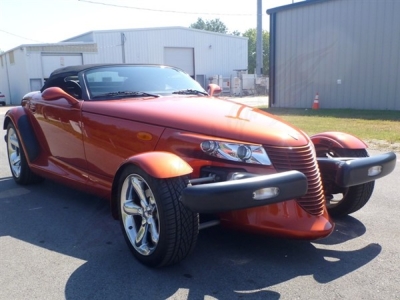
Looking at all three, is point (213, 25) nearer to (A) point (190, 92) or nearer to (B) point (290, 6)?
(B) point (290, 6)

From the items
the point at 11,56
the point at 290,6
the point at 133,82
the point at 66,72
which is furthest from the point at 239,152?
the point at 11,56

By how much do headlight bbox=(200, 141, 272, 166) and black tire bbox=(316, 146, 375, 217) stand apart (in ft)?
3.14

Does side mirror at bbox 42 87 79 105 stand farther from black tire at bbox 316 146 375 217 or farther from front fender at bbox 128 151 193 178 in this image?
black tire at bbox 316 146 375 217

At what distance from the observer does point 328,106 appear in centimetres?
1841

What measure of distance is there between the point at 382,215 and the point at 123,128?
262cm

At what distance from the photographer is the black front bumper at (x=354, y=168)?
3.33 m

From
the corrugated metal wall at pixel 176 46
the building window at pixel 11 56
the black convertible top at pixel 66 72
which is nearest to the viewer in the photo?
the black convertible top at pixel 66 72

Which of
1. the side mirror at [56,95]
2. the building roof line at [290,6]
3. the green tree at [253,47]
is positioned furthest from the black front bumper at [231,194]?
the green tree at [253,47]

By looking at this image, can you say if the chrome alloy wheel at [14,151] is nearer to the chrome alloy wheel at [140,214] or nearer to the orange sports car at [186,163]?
the orange sports car at [186,163]

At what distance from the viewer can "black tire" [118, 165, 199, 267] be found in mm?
2926

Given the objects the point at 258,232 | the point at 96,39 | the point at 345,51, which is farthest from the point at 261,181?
the point at 96,39

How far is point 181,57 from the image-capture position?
132 ft

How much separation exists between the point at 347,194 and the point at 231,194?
1.77m

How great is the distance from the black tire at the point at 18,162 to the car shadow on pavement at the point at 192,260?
1144mm
